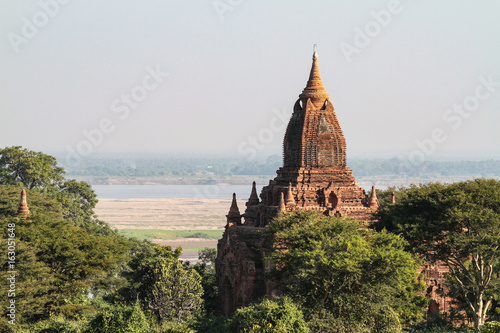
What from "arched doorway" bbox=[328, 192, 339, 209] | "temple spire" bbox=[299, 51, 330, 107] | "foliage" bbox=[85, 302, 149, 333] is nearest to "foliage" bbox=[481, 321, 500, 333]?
"foliage" bbox=[85, 302, 149, 333]

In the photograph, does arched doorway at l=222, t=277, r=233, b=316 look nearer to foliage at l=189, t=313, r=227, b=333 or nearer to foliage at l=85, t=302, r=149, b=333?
foliage at l=189, t=313, r=227, b=333

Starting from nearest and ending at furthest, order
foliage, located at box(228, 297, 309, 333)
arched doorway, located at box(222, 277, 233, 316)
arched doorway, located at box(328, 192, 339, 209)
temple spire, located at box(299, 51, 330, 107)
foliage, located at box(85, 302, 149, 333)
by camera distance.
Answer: foliage, located at box(228, 297, 309, 333) < foliage, located at box(85, 302, 149, 333) < arched doorway, located at box(222, 277, 233, 316) < arched doorway, located at box(328, 192, 339, 209) < temple spire, located at box(299, 51, 330, 107)

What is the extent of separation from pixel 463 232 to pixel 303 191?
13.2 metres

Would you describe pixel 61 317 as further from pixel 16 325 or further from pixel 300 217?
pixel 300 217

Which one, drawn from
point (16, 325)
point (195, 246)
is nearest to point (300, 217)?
point (16, 325)

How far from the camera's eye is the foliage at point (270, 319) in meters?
39.0

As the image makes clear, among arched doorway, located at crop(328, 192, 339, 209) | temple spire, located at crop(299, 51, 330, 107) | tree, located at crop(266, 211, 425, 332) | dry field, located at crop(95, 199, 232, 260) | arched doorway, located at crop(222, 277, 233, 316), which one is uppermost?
temple spire, located at crop(299, 51, 330, 107)

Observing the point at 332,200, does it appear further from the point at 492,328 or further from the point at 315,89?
the point at 492,328

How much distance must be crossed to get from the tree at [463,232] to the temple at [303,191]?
694 centimetres

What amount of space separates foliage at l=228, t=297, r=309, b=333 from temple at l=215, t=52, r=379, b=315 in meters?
11.9

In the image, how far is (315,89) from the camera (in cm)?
6125

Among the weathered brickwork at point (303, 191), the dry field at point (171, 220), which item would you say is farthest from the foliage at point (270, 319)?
the dry field at point (171, 220)

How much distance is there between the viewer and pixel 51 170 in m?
85.8

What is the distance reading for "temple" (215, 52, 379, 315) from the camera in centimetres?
5494
